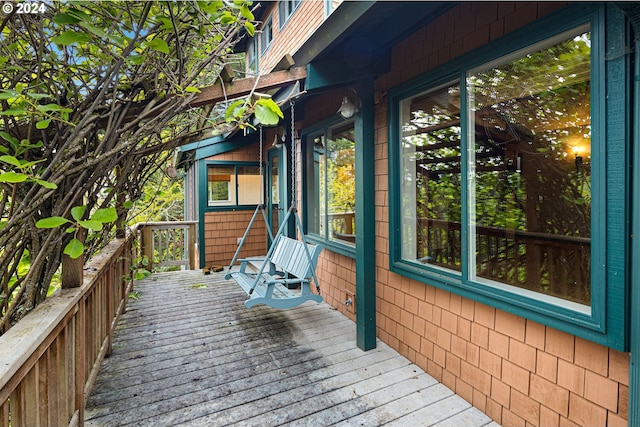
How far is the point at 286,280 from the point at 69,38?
2.66m

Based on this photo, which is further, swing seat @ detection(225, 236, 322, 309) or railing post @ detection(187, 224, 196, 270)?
railing post @ detection(187, 224, 196, 270)

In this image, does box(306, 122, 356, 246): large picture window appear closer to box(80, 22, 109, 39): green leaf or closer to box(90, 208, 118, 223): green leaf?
box(90, 208, 118, 223): green leaf

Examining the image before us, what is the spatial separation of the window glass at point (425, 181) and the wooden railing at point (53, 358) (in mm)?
2454

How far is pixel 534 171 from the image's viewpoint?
377 centimetres

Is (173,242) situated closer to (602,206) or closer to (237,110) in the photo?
(237,110)

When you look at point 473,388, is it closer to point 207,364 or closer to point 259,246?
point 207,364

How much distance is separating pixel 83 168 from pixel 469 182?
2286mm

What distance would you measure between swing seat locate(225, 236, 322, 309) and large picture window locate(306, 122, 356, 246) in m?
0.55

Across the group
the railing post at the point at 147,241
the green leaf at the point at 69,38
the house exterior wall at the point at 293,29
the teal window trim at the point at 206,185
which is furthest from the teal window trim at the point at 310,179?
the railing post at the point at 147,241

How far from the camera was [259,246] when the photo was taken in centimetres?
716

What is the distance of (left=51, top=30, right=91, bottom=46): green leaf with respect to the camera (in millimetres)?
1254

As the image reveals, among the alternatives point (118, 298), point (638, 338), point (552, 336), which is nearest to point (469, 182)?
point (552, 336)

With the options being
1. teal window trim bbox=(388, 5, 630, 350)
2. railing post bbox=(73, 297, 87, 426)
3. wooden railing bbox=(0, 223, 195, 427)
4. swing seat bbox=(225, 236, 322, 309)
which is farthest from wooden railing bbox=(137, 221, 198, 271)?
teal window trim bbox=(388, 5, 630, 350)

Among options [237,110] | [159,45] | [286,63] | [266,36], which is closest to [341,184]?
[286,63]
